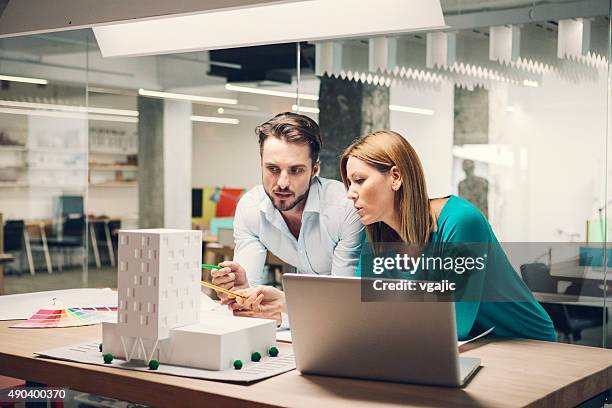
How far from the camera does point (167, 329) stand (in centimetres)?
217

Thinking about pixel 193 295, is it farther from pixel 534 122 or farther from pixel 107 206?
pixel 107 206

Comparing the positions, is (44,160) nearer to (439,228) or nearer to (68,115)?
(68,115)

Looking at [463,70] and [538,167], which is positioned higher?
[463,70]

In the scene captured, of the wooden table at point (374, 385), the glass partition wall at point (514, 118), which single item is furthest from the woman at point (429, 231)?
the glass partition wall at point (514, 118)

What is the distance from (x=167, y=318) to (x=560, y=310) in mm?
3390

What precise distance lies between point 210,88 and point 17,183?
2438 millimetres

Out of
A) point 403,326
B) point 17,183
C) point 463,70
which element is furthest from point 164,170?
point 403,326

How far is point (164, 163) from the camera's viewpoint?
8086 mm

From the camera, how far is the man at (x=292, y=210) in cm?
335

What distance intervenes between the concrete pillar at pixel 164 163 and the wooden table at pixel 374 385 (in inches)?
213

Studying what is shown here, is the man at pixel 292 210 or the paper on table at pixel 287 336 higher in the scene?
the man at pixel 292 210

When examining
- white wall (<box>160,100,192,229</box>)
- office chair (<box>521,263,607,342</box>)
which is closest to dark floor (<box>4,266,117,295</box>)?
white wall (<box>160,100,192,229</box>)

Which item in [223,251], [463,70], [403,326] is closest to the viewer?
[403,326]

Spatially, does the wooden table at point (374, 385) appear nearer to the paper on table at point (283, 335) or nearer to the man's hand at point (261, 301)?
the paper on table at point (283, 335)
